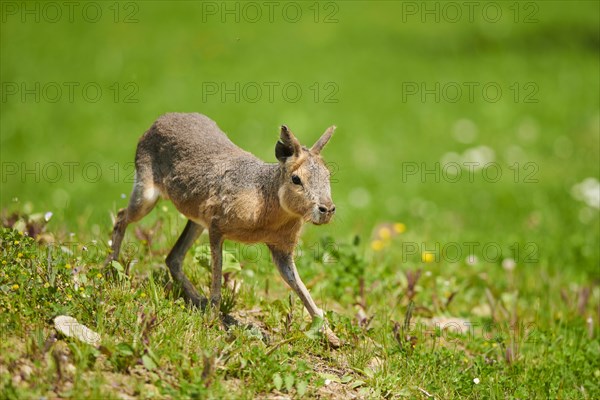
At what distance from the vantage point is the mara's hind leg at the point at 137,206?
563 cm

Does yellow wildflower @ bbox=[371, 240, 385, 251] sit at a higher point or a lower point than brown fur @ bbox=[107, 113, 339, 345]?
lower

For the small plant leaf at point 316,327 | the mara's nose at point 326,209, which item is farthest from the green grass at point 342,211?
the mara's nose at point 326,209

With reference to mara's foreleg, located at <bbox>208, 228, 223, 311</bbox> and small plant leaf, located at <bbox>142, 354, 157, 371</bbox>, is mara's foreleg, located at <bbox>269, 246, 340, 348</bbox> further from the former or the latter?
small plant leaf, located at <bbox>142, 354, 157, 371</bbox>

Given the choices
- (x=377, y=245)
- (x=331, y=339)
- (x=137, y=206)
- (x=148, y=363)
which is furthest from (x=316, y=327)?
(x=377, y=245)

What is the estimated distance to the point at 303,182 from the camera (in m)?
4.76

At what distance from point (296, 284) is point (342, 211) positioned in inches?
183

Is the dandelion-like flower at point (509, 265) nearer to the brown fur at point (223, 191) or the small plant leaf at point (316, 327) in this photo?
the brown fur at point (223, 191)

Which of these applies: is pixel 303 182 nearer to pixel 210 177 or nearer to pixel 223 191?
pixel 223 191

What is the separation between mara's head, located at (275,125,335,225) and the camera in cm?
463

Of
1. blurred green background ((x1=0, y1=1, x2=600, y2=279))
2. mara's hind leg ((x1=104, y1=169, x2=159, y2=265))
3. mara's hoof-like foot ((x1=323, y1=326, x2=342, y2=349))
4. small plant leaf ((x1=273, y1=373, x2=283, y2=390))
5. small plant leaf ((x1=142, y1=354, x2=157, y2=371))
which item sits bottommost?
blurred green background ((x1=0, y1=1, x2=600, y2=279))

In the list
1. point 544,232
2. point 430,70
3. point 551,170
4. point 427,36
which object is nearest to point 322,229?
point 544,232

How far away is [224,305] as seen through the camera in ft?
17.6

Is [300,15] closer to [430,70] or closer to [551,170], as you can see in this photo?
[430,70]

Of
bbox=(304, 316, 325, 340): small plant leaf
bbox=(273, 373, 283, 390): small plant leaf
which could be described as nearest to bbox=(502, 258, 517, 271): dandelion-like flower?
bbox=(304, 316, 325, 340): small plant leaf
